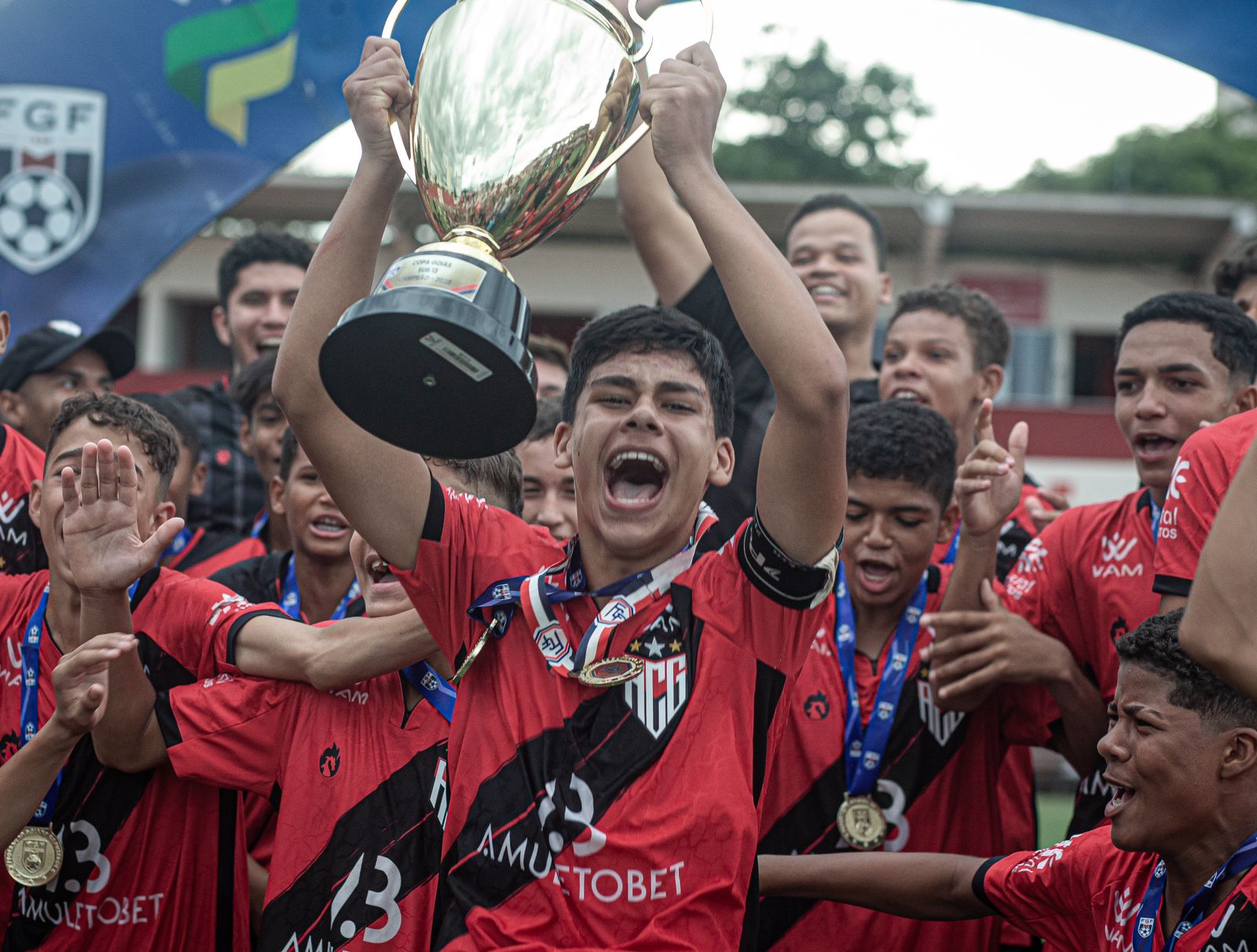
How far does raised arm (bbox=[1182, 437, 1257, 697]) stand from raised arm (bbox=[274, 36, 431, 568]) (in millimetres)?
1336

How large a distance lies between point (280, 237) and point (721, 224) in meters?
3.49

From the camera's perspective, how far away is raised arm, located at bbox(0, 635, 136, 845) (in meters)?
2.94

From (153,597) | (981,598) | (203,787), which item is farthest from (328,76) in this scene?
(981,598)

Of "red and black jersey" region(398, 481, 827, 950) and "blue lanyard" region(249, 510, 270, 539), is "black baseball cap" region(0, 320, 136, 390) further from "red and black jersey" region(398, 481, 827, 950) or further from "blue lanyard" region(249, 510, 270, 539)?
"red and black jersey" region(398, 481, 827, 950)

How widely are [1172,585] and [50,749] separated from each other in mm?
2479

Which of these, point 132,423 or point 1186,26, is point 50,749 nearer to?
point 132,423

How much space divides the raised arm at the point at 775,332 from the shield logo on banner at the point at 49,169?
3258 mm

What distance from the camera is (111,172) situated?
500 cm

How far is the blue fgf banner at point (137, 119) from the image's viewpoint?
16.1ft

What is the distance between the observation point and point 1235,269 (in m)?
4.79

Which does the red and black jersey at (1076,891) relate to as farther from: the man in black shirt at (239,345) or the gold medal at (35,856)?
the man in black shirt at (239,345)

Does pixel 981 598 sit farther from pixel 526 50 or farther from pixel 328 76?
pixel 328 76

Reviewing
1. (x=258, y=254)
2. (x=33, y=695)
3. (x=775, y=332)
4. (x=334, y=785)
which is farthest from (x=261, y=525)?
(x=775, y=332)

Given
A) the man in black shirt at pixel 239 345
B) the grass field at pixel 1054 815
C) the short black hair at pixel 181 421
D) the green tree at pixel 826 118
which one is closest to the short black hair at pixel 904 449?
the short black hair at pixel 181 421
